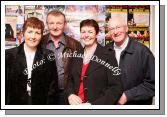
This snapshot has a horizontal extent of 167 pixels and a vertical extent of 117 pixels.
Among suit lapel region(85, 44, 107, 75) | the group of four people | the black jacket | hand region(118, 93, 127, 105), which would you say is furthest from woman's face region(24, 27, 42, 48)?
hand region(118, 93, 127, 105)

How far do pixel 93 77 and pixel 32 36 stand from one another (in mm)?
546

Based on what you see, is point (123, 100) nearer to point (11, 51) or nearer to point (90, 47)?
point (90, 47)

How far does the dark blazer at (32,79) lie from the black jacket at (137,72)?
1.73 ft

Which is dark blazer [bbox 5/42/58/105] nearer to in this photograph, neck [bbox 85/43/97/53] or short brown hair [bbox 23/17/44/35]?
short brown hair [bbox 23/17/44/35]

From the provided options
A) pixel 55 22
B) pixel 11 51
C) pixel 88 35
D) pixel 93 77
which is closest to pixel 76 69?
pixel 93 77

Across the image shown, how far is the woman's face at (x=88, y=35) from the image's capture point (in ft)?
6.76

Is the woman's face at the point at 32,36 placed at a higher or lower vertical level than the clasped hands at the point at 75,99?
higher

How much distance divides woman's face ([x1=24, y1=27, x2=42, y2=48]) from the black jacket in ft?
2.09

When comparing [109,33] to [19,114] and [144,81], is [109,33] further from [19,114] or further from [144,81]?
[19,114]

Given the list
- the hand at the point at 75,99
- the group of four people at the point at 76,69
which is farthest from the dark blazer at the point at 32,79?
the hand at the point at 75,99

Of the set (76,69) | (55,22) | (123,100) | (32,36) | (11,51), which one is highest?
(55,22)

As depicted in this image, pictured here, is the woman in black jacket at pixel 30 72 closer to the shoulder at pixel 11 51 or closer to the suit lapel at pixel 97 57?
the shoulder at pixel 11 51

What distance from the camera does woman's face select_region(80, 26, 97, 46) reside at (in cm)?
206

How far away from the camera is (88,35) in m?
2.07
